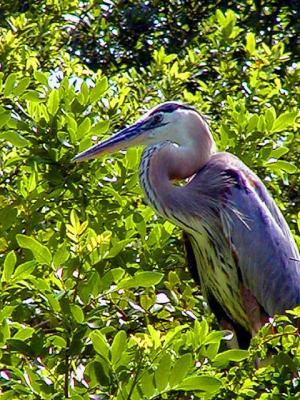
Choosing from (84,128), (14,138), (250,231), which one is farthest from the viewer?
(250,231)

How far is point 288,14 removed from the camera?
21.8ft

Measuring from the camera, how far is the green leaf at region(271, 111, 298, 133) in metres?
4.47

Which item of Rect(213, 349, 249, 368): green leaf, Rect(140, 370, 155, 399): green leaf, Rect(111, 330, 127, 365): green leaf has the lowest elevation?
Rect(213, 349, 249, 368): green leaf

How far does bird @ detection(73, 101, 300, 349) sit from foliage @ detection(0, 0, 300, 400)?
10 centimetres

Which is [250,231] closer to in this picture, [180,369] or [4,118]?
[4,118]

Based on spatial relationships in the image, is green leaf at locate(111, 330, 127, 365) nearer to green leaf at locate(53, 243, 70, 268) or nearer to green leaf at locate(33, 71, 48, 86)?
green leaf at locate(53, 243, 70, 268)

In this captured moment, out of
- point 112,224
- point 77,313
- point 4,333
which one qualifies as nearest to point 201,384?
point 77,313

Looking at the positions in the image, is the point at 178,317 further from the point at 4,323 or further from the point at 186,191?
the point at 186,191

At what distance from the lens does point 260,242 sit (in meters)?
4.93

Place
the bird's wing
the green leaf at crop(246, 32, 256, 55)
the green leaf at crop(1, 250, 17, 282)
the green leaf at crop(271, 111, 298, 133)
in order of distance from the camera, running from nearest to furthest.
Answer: the green leaf at crop(1, 250, 17, 282), the green leaf at crop(271, 111, 298, 133), the bird's wing, the green leaf at crop(246, 32, 256, 55)

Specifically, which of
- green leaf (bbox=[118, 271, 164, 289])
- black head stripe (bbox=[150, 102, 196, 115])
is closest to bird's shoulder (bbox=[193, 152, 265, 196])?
black head stripe (bbox=[150, 102, 196, 115])

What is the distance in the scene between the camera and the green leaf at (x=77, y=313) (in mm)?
3045

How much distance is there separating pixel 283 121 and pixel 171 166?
30.4 inches

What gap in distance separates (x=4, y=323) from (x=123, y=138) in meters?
1.74
